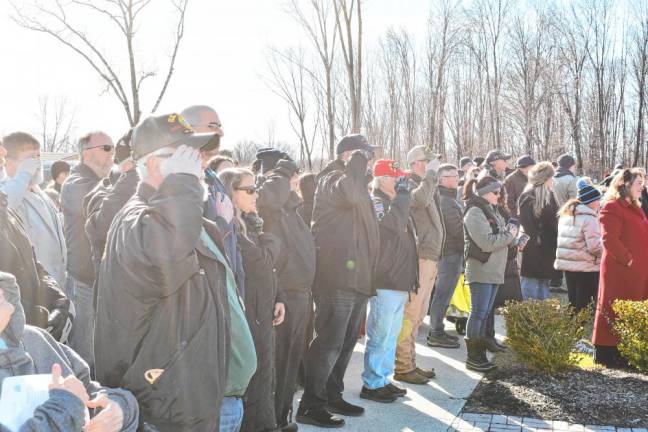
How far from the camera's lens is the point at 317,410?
5.16 meters

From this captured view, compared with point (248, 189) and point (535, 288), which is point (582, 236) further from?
point (248, 189)

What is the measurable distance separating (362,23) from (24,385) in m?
21.1

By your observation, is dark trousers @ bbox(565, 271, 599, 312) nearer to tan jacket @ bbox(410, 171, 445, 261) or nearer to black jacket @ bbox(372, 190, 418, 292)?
tan jacket @ bbox(410, 171, 445, 261)

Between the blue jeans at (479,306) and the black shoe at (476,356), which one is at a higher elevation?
the blue jeans at (479,306)

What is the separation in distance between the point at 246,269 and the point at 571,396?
10.0 feet

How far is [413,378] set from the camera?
628 centimetres

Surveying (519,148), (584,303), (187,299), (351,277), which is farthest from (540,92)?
(187,299)

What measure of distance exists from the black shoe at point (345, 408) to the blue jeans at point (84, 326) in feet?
6.24

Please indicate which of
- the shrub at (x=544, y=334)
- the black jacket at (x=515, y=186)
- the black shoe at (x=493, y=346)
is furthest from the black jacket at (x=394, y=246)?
the black jacket at (x=515, y=186)

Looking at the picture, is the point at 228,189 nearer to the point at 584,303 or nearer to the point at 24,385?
the point at 24,385

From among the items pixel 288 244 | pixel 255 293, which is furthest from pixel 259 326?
pixel 288 244

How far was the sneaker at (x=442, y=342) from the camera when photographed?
24.9 ft

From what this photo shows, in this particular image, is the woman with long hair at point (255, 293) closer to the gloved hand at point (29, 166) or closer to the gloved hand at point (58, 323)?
the gloved hand at point (58, 323)

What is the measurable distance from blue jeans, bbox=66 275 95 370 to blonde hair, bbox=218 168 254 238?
6.05 ft
